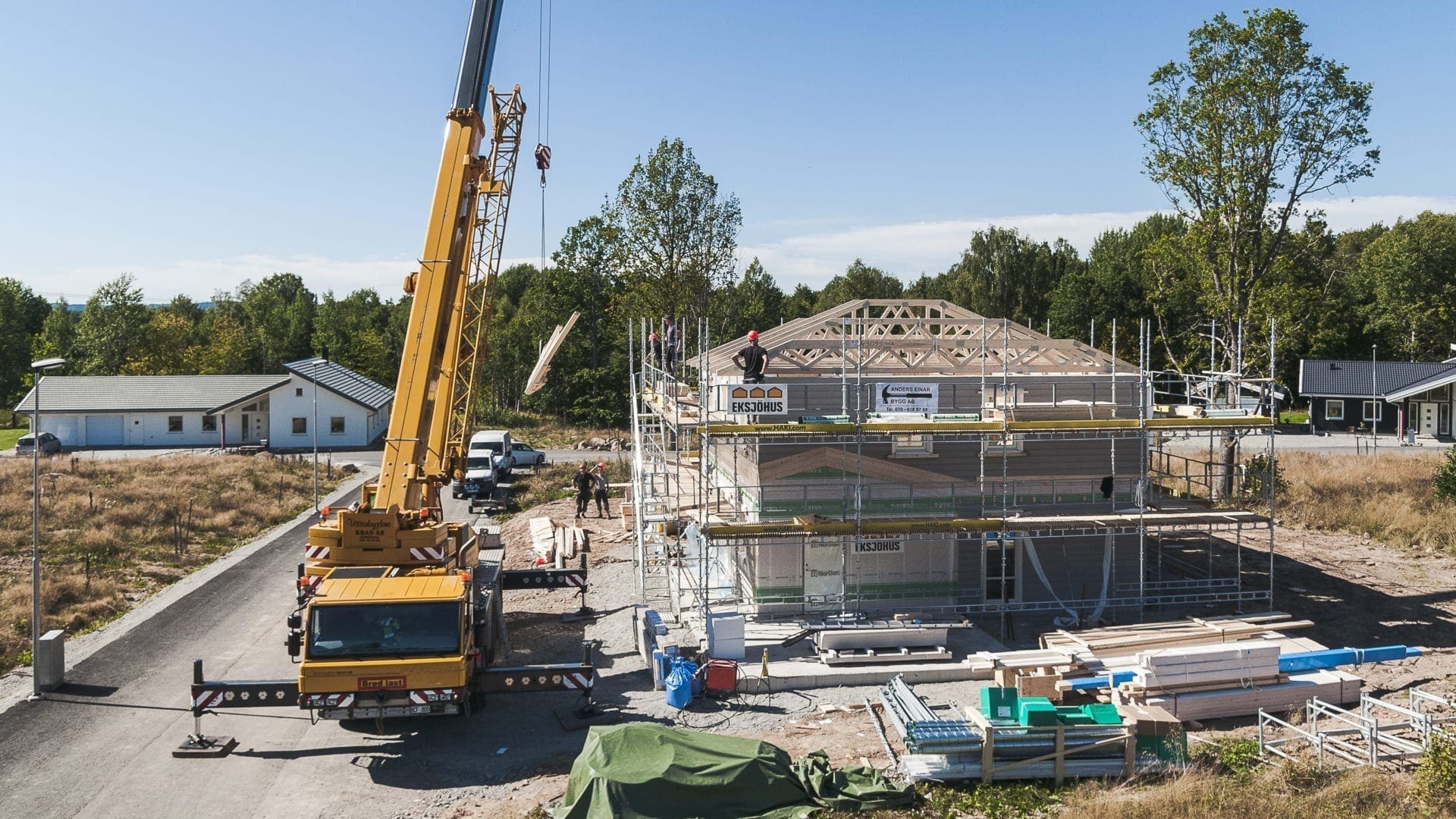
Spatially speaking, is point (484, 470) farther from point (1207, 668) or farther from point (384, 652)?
point (1207, 668)

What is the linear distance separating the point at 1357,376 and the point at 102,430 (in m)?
70.3

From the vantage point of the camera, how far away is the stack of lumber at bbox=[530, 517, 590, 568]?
25922 millimetres

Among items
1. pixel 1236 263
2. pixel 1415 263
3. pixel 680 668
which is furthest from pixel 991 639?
pixel 1415 263

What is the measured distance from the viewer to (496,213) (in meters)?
20.5

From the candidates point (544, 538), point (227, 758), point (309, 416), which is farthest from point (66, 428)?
point (227, 758)

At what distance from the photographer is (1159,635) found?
59.1 feet

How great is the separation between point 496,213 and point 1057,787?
14.8 metres

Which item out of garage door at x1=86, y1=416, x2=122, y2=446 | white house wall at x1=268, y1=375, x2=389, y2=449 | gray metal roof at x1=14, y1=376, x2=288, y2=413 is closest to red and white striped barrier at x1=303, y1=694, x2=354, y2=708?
white house wall at x1=268, y1=375, x2=389, y2=449

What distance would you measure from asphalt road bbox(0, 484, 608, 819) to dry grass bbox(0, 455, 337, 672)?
3201mm

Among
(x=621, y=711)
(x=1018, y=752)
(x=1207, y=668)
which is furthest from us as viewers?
(x=621, y=711)

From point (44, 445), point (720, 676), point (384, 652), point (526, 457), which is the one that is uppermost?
point (44, 445)

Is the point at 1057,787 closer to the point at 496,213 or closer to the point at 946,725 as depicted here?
the point at 946,725

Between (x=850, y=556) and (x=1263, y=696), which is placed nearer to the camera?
(x=1263, y=696)

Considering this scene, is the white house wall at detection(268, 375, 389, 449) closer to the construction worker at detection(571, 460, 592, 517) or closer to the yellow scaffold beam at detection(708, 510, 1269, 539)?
the construction worker at detection(571, 460, 592, 517)
